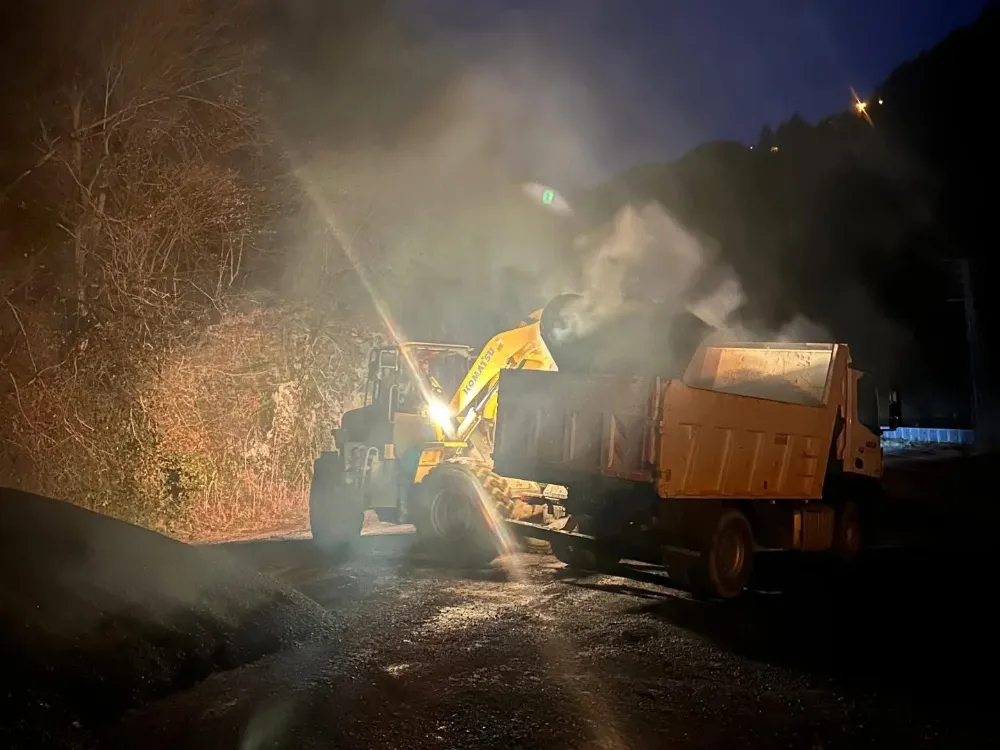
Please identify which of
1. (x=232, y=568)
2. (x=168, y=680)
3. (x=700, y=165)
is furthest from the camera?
(x=700, y=165)

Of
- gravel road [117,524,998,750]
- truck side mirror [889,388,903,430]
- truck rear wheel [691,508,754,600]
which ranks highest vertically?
truck side mirror [889,388,903,430]

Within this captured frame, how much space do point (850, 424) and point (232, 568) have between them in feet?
25.1

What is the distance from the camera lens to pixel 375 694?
5102 millimetres

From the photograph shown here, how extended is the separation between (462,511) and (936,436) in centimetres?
3288

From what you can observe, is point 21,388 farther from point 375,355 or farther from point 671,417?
point 671,417

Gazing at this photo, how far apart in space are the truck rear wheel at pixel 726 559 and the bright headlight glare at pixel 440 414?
401 cm

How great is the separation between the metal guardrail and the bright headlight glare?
2837 cm

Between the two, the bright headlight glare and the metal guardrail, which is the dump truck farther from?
the metal guardrail

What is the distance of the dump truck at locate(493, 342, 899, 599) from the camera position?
7.88 meters

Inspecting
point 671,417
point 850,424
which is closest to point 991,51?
point 850,424

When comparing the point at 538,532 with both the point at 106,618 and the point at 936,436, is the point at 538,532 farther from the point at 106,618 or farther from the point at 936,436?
the point at 936,436

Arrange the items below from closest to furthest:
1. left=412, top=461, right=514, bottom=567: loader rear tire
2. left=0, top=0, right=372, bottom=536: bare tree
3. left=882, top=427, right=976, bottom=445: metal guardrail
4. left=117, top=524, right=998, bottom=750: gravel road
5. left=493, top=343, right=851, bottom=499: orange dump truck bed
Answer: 1. left=117, top=524, right=998, bottom=750: gravel road
2. left=493, top=343, right=851, bottom=499: orange dump truck bed
3. left=412, top=461, right=514, bottom=567: loader rear tire
4. left=0, top=0, right=372, bottom=536: bare tree
5. left=882, top=427, right=976, bottom=445: metal guardrail

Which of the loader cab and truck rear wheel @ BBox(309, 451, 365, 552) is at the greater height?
the loader cab

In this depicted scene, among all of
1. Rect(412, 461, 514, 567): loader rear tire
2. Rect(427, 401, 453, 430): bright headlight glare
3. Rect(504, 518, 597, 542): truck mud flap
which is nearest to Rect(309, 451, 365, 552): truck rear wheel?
Rect(412, 461, 514, 567): loader rear tire
